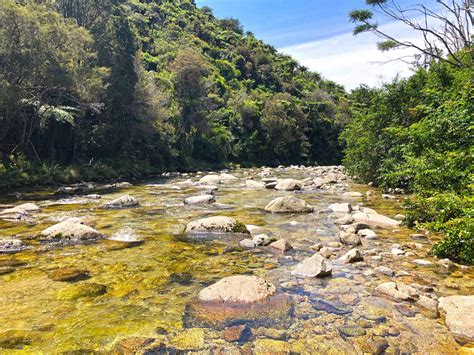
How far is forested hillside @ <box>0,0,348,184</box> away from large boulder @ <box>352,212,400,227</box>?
62.0 ft

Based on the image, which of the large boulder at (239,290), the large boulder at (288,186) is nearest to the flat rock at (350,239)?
the large boulder at (239,290)

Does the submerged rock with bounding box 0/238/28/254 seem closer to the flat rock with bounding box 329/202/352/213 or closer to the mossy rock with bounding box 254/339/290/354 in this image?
the mossy rock with bounding box 254/339/290/354

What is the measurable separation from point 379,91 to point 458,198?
1251 centimetres

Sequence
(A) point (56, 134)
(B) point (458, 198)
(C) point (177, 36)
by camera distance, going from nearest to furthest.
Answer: (B) point (458, 198) < (A) point (56, 134) < (C) point (177, 36)

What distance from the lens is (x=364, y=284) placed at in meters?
5.89

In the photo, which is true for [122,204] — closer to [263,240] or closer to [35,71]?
[263,240]

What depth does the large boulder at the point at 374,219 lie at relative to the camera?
9891mm

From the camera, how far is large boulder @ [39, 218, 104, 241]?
28.6 feet

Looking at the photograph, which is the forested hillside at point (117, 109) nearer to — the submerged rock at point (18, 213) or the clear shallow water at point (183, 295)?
the submerged rock at point (18, 213)

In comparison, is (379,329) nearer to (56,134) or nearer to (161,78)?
(56,134)

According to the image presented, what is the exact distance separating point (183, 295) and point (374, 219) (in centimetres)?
673

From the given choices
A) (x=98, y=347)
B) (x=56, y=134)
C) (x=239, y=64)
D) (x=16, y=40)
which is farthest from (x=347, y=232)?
(x=239, y=64)

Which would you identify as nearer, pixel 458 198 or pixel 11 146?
pixel 458 198

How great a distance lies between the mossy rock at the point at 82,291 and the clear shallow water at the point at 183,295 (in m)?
0.02
